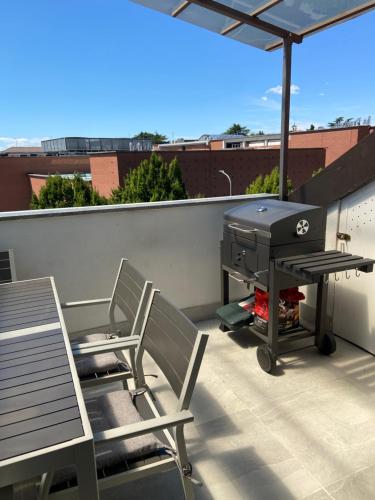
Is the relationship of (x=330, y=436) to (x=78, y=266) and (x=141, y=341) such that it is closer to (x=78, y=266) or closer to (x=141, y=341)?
(x=141, y=341)

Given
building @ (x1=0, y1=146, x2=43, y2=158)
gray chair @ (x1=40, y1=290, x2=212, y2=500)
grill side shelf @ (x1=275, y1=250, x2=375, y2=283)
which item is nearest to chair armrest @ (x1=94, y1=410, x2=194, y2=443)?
gray chair @ (x1=40, y1=290, x2=212, y2=500)

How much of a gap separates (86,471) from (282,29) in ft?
11.4

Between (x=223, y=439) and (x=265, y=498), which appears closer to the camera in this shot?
(x=265, y=498)

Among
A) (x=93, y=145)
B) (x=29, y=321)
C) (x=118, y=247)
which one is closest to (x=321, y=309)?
(x=118, y=247)

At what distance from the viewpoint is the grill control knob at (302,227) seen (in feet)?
8.28

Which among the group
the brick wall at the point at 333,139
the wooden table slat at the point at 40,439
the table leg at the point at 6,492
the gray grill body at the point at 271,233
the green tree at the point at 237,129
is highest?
the green tree at the point at 237,129

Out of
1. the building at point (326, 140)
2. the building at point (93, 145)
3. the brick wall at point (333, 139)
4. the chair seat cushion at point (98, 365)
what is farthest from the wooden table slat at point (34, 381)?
the building at point (93, 145)

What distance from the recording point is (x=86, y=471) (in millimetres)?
946

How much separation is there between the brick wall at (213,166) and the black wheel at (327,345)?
18.7 m

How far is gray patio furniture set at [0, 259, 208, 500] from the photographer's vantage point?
1125 millimetres

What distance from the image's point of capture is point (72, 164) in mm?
29734

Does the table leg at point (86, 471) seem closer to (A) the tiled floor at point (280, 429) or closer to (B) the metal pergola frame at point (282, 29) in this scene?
(A) the tiled floor at point (280, 429)

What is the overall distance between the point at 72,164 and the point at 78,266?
29224 millimetres

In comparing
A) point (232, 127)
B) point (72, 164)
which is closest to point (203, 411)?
point (72, 164)
